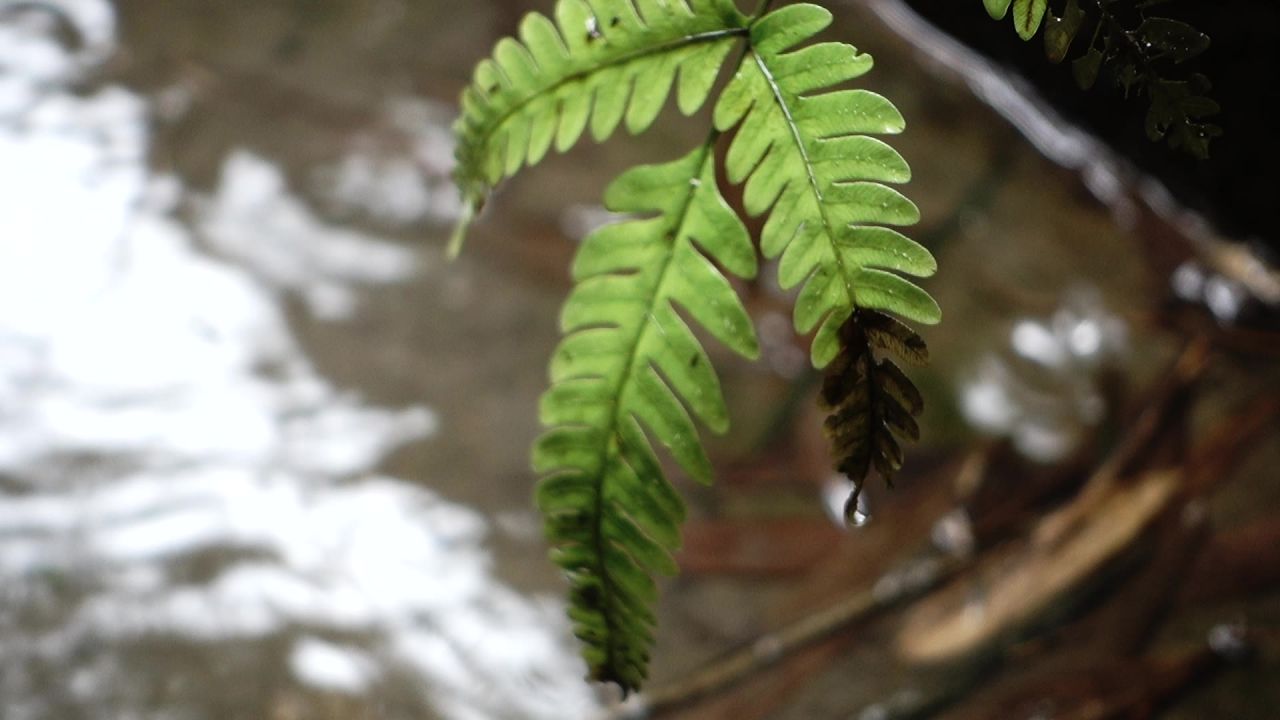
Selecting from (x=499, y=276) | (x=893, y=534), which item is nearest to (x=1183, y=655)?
(x=893, y=534)

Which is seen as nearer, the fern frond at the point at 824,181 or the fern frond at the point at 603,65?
the fern frond at the point at 824,181

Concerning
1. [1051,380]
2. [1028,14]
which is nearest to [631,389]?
[1028,14]

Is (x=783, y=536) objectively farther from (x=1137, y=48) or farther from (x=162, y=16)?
(x=162, y=16)

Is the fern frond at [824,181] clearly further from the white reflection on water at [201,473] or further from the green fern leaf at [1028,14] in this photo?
the white reflection on water at [201,473]

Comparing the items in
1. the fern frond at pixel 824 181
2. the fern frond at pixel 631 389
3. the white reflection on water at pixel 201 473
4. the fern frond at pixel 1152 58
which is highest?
the fern frond at pixel 1152 58

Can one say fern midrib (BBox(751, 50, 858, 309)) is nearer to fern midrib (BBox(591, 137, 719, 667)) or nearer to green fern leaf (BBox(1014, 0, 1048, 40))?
fern midrib (BBox(591, 137, 719, 667))

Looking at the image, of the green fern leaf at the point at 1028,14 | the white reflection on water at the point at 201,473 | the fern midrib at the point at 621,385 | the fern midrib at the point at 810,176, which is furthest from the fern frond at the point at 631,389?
the white reflection on water at the point at 201,473
